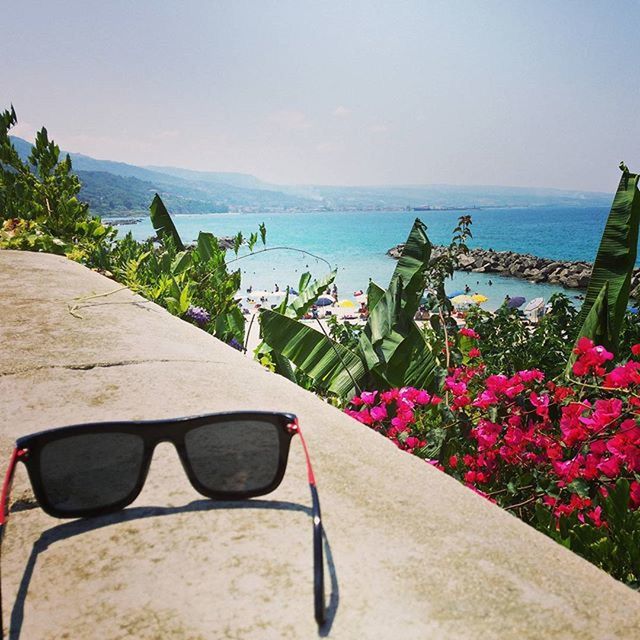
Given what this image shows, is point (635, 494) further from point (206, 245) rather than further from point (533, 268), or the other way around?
point (533, 268)

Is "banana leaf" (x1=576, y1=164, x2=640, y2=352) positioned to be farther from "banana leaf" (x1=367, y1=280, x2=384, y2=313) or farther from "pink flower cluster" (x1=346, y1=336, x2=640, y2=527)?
"banana leaf" (x1=367, y1=280, x2=384, y2=313)

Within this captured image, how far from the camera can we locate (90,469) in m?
1.09

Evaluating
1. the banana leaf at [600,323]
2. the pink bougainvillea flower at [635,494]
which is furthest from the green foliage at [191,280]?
the pink bougainvillea flower at [635,494]

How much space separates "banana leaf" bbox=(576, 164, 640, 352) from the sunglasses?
2.86 m

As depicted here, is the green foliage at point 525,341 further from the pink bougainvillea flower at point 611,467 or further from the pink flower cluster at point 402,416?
the pink bougainvillea flower at point 611,467

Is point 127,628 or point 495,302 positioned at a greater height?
point 127,628

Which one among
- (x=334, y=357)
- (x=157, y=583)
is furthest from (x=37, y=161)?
(x=157, y=583)

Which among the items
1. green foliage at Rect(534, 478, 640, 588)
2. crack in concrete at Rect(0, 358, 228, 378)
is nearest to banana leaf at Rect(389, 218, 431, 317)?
green foliage at Rect(534, 478, 640, 588)

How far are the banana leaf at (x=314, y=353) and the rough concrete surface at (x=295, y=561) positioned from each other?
6.59 ft

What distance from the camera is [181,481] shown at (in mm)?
1226

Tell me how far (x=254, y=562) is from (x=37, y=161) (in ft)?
18.2

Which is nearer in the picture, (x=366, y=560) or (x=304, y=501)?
(x=366, y=560)

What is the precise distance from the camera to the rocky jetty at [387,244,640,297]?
33.1 metres

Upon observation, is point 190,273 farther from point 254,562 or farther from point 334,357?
point 254,562
